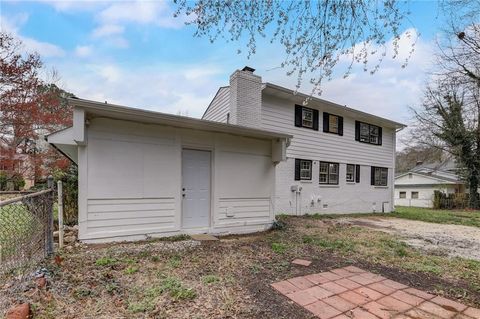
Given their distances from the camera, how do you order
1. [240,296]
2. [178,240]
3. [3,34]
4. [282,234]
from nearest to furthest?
[240,296], [178,240], [282,234], [3,34]

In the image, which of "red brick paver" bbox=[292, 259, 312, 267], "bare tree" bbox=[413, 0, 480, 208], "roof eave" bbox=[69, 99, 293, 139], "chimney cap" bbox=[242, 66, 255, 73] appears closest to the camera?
"red brick paver" bbox=[292, 259, 312, 267]

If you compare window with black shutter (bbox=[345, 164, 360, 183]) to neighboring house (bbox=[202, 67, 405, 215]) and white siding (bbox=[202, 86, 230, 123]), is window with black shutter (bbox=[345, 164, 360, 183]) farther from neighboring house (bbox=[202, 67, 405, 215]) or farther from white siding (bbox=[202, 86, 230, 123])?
white siding (bbox=[202, 86, 230, 123])

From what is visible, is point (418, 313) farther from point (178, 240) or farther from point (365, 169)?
point (365, 169)

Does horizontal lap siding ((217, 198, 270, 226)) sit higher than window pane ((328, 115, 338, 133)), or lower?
lower

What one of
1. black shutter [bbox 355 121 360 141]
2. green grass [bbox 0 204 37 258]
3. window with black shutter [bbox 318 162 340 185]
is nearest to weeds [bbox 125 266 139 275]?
green grass [bbox 0 204 37 258]

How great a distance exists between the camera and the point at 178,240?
5.43 meters

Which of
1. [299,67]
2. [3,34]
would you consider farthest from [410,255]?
[3,34]

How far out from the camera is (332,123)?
1195 centimetres

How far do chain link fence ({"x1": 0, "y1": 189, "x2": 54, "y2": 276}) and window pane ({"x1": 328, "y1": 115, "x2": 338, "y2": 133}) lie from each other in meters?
10.6

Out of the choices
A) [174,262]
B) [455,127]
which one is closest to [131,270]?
[174,262]

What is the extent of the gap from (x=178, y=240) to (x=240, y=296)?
2.75 metres

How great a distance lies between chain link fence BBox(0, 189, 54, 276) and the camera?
3.25m

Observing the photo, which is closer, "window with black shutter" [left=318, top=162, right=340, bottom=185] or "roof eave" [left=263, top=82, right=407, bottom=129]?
"roof eave" [left=263, top=82, right=407, bottom=129]

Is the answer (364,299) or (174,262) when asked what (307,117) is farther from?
(364,299)
